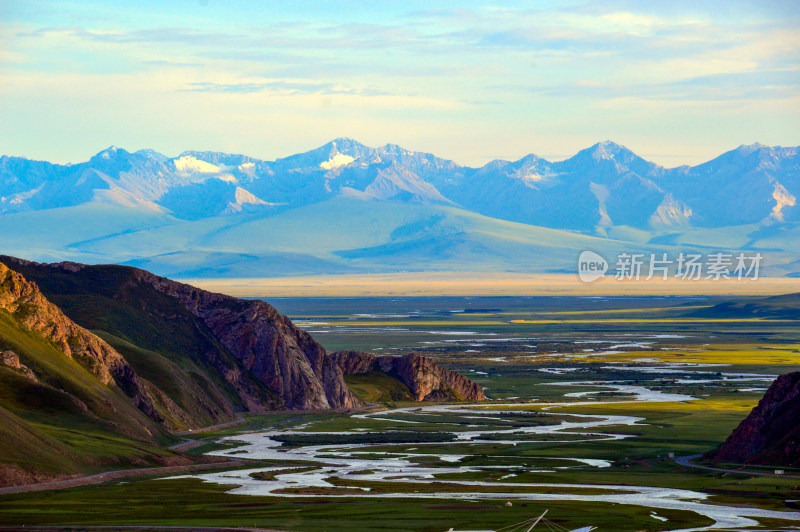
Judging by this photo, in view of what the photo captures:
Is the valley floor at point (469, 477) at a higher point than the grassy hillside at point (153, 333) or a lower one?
lower

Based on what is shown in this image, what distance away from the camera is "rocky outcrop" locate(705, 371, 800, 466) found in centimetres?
8681

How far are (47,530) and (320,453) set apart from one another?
41.3 m

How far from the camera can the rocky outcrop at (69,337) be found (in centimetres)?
11225

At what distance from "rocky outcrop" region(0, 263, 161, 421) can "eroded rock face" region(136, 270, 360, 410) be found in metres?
27.4

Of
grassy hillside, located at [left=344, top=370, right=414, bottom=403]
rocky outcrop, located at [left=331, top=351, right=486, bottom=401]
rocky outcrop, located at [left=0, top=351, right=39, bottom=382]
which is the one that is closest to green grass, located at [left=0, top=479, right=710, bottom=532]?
rocky outcrop, located at [left=0, top=351, right=39, bottom=382]

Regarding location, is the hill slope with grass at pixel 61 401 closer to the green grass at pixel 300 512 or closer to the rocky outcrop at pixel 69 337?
the rocky outcrop at pixel 69 337

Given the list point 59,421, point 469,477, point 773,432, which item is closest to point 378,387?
point 59,421

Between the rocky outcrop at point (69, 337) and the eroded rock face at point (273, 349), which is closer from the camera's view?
the rocky outcrop at point (69, 337)

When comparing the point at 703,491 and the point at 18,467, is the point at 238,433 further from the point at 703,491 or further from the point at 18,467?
the point at 703,491

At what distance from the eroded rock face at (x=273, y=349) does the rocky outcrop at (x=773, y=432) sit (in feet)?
200

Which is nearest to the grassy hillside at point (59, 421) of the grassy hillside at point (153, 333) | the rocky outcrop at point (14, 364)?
the rocky outcrop at point (14, 364)

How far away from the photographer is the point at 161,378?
404 feet

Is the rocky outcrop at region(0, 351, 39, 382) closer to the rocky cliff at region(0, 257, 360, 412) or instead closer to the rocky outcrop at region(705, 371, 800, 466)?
the rocky cliff at region(0, 257, 360, 412)

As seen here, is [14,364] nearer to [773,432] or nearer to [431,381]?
[773,432]
